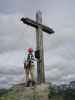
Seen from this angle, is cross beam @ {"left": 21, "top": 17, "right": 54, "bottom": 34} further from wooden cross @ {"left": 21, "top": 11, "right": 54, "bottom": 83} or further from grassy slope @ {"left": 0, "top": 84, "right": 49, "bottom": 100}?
grassy slope @ {"left": 0, "top": 84, "right": 49, "bottom": 100}

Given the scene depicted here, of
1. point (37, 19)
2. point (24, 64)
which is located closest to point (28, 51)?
point (24, 64)

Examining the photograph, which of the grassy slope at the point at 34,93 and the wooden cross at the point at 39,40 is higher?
the wooden cross at the point at 39,40

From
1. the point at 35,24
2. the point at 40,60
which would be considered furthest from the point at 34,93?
the point at 35,24

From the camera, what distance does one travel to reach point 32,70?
19.0m

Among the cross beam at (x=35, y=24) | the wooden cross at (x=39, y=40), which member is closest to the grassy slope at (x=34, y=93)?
the wooden cross at (x=39, y=40)

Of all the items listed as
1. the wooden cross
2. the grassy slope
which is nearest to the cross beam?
the wooden cross

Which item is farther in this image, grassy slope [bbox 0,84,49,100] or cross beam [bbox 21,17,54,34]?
cross beam [bbox 21,17,54,34]

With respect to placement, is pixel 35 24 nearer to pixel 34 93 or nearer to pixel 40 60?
pixel 40 60

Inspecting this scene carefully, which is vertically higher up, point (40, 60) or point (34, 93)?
point (40, 60)

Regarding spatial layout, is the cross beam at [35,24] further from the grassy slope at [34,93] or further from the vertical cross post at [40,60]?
the grassy slope at [34,93]

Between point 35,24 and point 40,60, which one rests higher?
point 35,24

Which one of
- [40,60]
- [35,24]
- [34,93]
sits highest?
[35,24]

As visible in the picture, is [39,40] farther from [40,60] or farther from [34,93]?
[34,93]

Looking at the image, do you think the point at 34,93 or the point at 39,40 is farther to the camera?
the point at 39,40
